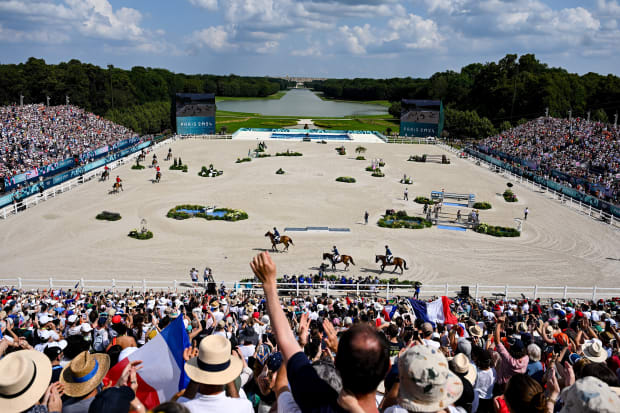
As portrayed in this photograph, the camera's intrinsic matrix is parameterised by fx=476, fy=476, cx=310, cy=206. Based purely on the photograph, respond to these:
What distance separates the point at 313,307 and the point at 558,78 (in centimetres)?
9245

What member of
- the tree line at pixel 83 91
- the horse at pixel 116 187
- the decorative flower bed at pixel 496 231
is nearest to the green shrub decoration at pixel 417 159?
the decorative flower bed at pixel 496 231

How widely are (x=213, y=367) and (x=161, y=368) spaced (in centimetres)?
192

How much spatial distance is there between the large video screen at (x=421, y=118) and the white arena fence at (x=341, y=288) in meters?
57.8

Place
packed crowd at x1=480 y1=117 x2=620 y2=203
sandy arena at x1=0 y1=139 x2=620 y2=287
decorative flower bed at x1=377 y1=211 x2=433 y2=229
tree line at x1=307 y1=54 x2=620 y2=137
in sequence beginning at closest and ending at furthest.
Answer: sandy arena at x1=0 y1=139 x2=620 y2=287
decorative flower bed at x1=377 y1=211 x2=433 y2=229
packed crowd at x1=480 y1=117 x2=620 y2=203
tree line at x1=307 y1=54 x2=620 y2=137

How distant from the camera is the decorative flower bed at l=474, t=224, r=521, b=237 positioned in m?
29.7

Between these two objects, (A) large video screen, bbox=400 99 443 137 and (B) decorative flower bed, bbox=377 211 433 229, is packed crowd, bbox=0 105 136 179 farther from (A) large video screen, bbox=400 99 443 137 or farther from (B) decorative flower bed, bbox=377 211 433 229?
(A) large video screen, bbox=400 99 443 137

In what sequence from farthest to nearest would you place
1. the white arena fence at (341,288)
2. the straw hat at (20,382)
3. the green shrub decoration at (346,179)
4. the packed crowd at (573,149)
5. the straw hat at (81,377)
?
1. the green shrub decoration at (346,179)
2. the packed crowd at (573,149)
3. the white arena fence at (341,288)
4. the straw hat at (81,377)
5. the straw hat at (20,382)

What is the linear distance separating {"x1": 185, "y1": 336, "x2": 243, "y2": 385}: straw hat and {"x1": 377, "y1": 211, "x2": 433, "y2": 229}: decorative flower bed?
2753 cm

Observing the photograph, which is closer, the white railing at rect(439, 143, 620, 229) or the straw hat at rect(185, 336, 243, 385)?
the straw hat at rect(185, 336, 243, 385)

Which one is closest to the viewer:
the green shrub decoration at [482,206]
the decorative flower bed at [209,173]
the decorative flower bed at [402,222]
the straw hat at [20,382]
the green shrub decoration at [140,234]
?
the straw hat at [20,382]

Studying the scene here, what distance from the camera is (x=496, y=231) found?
98.5 ft

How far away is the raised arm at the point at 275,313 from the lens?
10.9ft

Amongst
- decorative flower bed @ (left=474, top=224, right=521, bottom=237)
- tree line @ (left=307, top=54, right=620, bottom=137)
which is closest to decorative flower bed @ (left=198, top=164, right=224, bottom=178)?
decorative flower bed @ (left=474, top=224, right=521, bottom=237)

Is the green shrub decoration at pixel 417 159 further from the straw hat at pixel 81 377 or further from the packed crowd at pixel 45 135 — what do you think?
the straw hat at pixel 81 377
